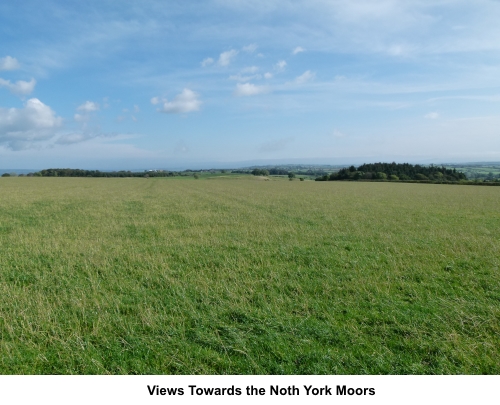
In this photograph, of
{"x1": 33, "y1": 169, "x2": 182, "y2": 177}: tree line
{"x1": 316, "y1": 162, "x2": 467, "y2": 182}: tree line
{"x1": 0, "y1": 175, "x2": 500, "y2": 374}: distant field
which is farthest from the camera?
{"x1": 33, "y1": 169, "x2": 182, "y2": 177}: tree line

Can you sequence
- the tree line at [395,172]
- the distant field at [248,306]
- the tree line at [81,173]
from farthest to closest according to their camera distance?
the tree line at [81,173], the tree line at [395,172], the distant field at [248,306]

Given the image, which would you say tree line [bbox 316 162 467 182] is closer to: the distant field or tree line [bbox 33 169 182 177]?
tree line [bbox 33 169 182 177]

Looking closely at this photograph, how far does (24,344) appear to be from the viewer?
5.34 meters

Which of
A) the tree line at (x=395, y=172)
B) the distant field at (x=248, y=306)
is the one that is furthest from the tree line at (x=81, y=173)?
the distant field at (x=248, y=306)

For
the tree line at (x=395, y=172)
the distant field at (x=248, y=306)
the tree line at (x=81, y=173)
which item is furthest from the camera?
the tree line at (x=81, y=173)

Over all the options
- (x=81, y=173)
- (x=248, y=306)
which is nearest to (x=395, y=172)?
(x=248, y=306)

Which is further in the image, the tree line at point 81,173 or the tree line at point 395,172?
the tree line at point 81,173

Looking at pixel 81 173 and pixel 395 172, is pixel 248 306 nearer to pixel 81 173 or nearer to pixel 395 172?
pixel 395 172

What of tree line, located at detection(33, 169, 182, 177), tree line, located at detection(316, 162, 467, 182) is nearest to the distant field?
tree line, located at detection(316, 162, 467, 182)

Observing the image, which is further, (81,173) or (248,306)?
(81,173)

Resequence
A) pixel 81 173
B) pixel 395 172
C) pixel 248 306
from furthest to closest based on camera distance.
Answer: pixel 81 173, pixel 395 172, pixel 248 306

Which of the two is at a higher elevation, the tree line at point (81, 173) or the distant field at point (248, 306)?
the tree line at point (81, 173)

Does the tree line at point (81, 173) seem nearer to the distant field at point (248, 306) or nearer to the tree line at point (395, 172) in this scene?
the tree line at point (395, 172)
